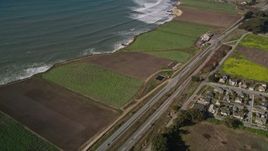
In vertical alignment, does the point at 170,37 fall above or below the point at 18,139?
above

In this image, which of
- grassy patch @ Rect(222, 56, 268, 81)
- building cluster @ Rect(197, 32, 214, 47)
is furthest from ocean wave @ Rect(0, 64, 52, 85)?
grassy patch @ Rect(222, 56, 268, 81)

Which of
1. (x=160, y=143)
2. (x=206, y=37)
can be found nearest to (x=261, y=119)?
(x=160, y=143)

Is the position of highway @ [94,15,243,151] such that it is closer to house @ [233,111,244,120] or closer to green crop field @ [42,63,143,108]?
green crop field @ [42,63,143,108]

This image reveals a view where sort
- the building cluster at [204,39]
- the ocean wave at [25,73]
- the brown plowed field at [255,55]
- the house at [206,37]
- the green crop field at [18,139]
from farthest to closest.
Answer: the house at [206,37] < the building cluster at [204,39] < the brown plowed field at [255,55] < the ocean wave at [25,73] < the green crop field at [18,139]

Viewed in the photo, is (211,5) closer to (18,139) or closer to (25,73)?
(25,73)

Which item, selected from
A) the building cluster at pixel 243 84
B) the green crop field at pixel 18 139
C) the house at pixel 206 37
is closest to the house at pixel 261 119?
the building cluster at pixel 243 84

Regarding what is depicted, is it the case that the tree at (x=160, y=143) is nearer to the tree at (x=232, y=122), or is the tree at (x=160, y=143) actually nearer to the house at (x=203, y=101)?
the tree at (x=232, y=122)
